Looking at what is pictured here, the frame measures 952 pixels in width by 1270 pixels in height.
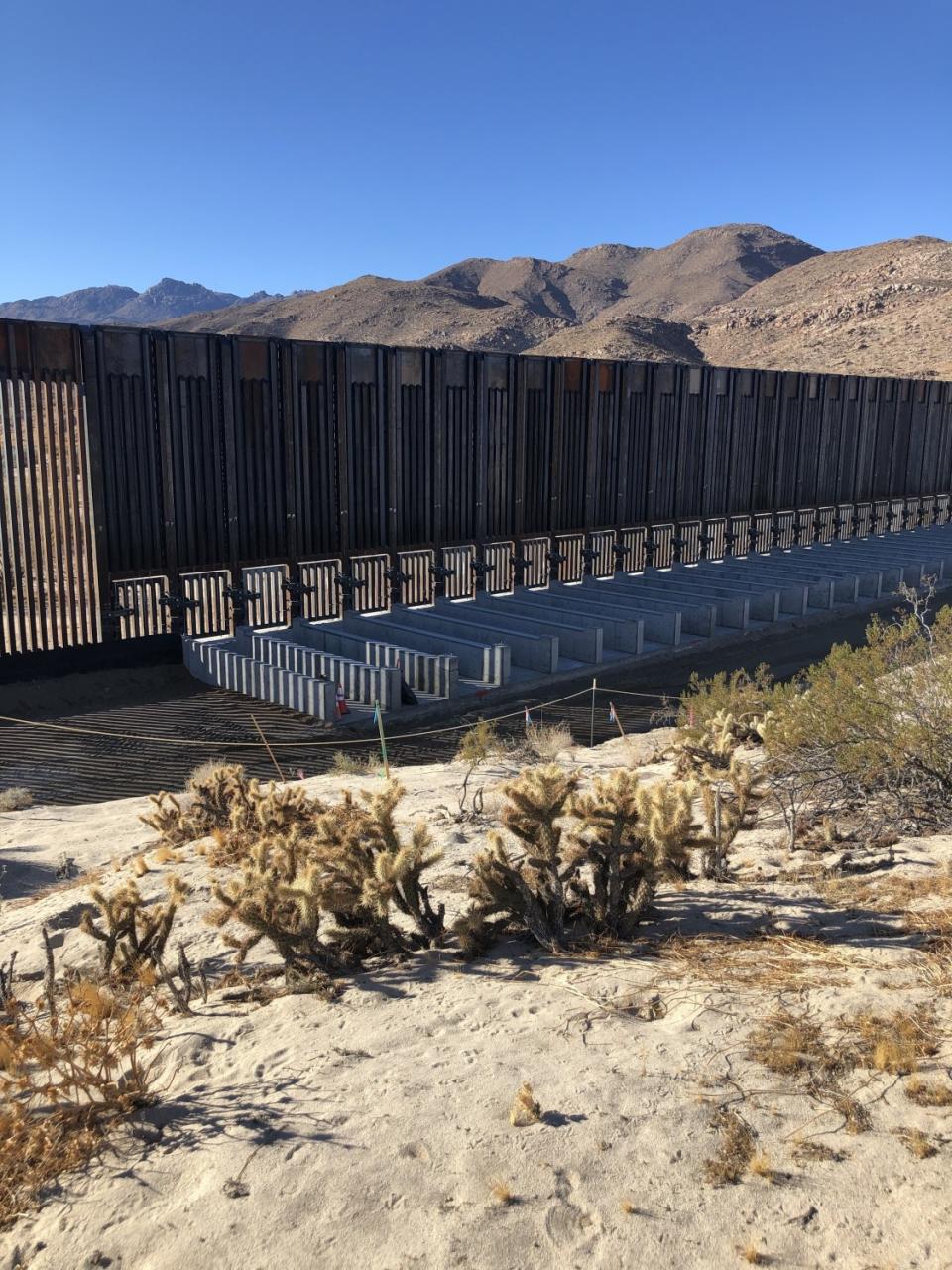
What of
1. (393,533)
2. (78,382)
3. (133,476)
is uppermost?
(78,382)

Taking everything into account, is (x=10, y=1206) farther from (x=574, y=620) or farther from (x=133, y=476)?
(x=574, y=620)

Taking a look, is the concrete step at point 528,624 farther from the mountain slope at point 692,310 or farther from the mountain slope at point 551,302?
the mountain slope at point 551,302

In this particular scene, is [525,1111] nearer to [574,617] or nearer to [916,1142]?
[916,1142]

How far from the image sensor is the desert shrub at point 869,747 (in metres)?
9.11

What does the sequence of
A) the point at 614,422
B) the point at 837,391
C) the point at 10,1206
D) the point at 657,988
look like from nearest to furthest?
the point at 10,1206 → the point at 657,988 → the point at 614,422 → the point at 837,391

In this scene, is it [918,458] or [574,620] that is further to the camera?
[918,458]

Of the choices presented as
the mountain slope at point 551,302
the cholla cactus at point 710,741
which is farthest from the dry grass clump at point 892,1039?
the mountain slope at point 551,302

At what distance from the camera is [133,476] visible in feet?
69.1

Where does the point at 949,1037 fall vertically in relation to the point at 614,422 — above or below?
below

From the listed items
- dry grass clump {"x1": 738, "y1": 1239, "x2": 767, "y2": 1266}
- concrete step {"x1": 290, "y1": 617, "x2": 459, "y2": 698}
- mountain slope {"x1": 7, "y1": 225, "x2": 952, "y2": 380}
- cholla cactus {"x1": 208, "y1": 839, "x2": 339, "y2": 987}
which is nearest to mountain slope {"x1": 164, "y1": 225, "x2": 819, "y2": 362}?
mountain slope {"x1": 7, "y1": 225, "x2": 952, "y2": 380}

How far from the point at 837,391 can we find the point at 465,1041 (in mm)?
38674

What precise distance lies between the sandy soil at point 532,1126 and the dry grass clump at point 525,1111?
49 mm

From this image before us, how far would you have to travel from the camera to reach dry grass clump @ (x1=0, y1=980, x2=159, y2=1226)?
5.01 m

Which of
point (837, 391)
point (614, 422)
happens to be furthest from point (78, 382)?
point (837, 391)
